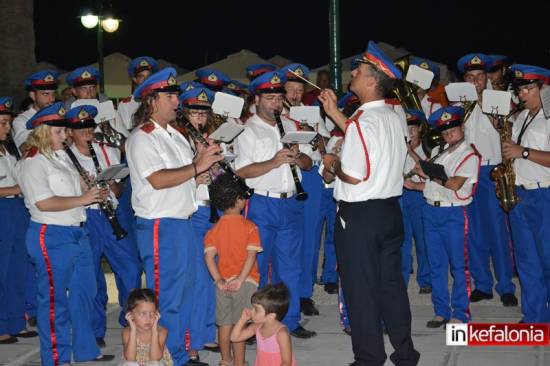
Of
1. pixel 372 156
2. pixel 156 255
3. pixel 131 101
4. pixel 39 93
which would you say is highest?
pixel 39 93

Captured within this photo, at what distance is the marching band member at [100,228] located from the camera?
8258 millimetres

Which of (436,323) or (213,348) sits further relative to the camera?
(436,323)

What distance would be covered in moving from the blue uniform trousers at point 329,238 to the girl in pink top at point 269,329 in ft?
13.7

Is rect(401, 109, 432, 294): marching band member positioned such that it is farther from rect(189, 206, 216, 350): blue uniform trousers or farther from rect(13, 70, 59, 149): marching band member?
rect(13, 70, 59, 149): marching band member

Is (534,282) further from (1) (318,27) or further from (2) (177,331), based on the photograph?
(1) (318,27)

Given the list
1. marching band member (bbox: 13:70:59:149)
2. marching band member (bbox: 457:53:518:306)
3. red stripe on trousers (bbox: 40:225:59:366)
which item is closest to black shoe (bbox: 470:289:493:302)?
marching band member (bbox: 457:53:518:306)

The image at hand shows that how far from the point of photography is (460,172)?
8.95 metres

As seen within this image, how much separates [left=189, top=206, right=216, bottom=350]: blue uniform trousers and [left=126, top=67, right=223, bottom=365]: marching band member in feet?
1.28

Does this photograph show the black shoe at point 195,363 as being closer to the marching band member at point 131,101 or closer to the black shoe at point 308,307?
the black shoe at point 308,307


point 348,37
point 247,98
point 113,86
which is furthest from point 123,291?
point 348,37

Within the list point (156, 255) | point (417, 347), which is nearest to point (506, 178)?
point (417, 347)

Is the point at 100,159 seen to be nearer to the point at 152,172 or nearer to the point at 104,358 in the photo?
the point at 152,172

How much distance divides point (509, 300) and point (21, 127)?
5580mm

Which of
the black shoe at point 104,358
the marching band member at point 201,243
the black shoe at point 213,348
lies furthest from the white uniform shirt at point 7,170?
the black shoe at point 213,348
